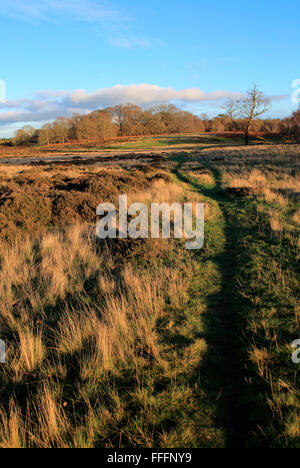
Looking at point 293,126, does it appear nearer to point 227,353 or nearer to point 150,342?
point 227,353

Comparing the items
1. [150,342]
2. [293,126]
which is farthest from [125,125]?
[150,342]

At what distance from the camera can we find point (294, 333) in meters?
3.55

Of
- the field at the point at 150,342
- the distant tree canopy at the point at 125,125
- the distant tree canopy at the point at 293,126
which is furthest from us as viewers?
the distant tree canopy at the point at 125,125

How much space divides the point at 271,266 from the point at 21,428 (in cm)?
511

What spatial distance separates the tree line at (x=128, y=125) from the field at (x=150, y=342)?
8683cm

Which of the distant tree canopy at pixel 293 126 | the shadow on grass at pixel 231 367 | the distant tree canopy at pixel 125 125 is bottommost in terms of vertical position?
the shadow on grass at pixel 231 367

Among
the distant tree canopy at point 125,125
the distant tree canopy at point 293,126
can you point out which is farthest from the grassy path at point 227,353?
the distant tree canopy at point 125,125

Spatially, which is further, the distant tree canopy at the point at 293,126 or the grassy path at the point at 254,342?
the distant tree canopy at the point at 293,126

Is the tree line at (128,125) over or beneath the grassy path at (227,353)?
over

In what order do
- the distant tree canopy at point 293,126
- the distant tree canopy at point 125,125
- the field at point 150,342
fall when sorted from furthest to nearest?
the distant tree canopy at point 125,125, the distant tree canopy at point 293,126, the field at point 150,342

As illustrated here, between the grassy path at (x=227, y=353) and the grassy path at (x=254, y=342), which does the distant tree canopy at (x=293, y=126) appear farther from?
the grassy path at (x=227, y=353)

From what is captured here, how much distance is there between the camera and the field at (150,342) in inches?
96.8
